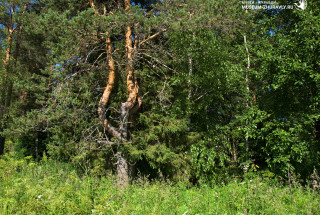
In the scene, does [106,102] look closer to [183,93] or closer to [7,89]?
[183,93]

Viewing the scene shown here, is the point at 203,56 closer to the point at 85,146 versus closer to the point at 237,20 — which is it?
the point at 237,20

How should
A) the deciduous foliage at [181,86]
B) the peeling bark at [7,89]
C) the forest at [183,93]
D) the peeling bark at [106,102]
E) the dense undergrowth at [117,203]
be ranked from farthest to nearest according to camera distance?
the peeling bark at [7,89] < the peeling bark at [106,102] < the deciduous foliage at [181,86] < the forest at [183,93] < the dense undergrowth at [117,203]

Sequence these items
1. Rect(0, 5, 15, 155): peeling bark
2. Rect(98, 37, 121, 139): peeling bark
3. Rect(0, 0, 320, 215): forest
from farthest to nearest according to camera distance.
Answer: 1. Rect(0, 5, 15, 155): peeling bark
2. Rect(98, 37, 121, 139): peeling bark
3. Rect(0, 0, 320, 215): forest

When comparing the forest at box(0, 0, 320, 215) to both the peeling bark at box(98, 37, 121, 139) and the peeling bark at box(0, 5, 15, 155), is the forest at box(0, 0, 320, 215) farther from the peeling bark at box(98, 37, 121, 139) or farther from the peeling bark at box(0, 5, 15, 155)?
the peeling bark at box(0, 5, 15, 155)

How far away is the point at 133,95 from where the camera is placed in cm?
782

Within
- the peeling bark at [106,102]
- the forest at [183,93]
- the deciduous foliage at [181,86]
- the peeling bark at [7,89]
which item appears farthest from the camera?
the peeling bark at [7,89]

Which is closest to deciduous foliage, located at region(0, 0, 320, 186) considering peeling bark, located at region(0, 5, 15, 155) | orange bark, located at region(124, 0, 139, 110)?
orange bark, located at region(124, 0, 139, 110)

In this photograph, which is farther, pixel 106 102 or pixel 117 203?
pixel 106 102

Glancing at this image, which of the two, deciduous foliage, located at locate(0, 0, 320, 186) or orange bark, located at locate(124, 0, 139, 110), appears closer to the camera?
deciduous foliage, located at locate(0, 0, 320, 186)

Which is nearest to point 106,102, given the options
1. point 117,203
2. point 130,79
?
point 130,79

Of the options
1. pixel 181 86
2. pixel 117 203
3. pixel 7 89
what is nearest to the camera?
pixel 117 203

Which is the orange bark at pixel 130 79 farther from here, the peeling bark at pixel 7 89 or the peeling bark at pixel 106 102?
the peeling bark at pixel 7 89

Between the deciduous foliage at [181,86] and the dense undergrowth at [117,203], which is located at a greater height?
the deciduous foliage at [181,86]

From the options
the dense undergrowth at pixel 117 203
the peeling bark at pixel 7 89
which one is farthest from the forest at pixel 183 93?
the dense undergrowth at pixel 117 203
